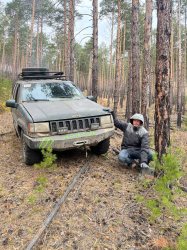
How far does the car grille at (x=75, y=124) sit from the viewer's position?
406cm

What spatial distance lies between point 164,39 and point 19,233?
397 cm

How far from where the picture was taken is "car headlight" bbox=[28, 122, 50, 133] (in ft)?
12.8

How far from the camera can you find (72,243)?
2.43 m

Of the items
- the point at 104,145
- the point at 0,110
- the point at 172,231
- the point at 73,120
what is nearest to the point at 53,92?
the point at 73,120

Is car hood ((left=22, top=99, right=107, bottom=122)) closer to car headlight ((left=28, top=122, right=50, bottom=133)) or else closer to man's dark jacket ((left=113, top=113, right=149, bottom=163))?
car headlight ((left=28, top=122, right=50, bottom=133))

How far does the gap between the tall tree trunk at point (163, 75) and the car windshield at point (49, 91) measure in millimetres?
2638

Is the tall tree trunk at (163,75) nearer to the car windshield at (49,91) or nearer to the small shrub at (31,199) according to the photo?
the small shrub at (31,199)

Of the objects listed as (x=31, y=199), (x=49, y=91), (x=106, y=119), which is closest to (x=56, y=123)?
(x=106, y=119)

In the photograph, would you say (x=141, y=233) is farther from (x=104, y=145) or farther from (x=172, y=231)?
(x=104, y=145)

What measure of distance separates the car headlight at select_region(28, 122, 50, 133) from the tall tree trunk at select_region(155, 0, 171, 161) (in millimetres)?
2272

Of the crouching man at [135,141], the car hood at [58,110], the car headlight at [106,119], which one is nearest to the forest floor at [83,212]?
the crouching man at [135,141]

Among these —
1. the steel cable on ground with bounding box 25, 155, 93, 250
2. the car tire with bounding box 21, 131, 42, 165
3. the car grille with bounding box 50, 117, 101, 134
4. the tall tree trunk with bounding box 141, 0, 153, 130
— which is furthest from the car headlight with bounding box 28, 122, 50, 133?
the tall tree trunk with bounding box 141, 0, 153, 130

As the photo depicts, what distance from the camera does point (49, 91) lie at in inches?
212

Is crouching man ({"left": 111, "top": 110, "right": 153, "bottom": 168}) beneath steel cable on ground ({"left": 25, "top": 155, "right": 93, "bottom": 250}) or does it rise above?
above
